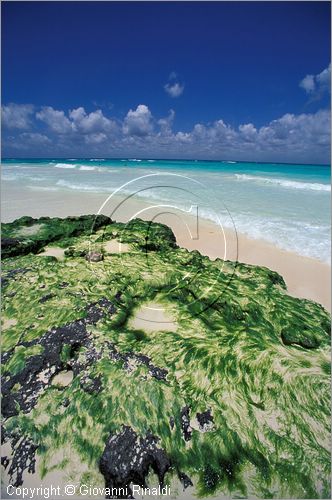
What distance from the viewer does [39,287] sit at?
348cm

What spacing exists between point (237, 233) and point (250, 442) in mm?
6256

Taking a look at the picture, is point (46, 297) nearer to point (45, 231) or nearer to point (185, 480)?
point (185, 480)

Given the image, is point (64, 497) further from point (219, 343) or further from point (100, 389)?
point (219, 343)

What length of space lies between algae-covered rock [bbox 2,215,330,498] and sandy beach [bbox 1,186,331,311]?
1.61 metres

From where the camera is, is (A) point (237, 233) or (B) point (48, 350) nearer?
(B) point (48, 350)

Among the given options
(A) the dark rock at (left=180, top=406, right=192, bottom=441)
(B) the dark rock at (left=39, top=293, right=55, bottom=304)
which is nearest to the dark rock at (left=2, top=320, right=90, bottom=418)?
(B) the dark rock at (left=39, top=293, right=55, bottom=304)

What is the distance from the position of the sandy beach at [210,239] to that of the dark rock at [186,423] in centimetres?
307

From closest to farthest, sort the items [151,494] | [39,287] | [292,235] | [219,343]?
[151,494], [219,343], [39,287], [292,235]

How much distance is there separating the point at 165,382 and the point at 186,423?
1.19 feet

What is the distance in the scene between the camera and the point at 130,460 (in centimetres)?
192

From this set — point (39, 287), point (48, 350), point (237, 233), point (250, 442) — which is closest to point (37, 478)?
point (48, 350)

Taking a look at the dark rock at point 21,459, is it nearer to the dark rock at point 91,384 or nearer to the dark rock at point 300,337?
the dark rock at point 91,384

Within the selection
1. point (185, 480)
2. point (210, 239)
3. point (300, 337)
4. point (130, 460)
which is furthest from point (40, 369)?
point (210, 239)

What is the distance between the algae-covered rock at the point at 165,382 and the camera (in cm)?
194
